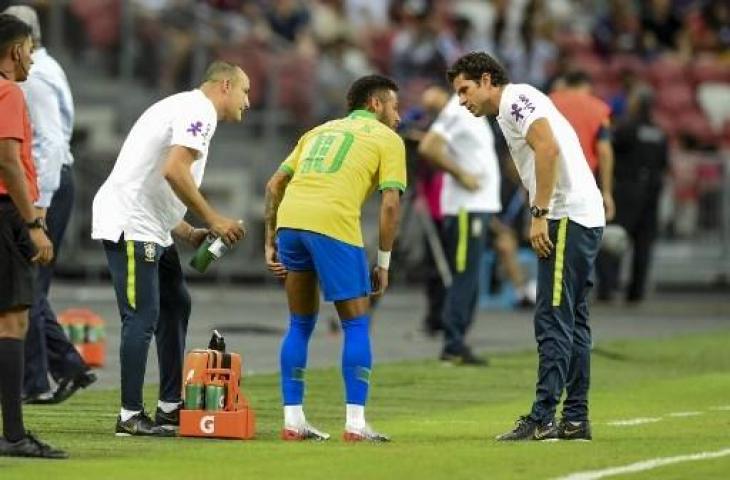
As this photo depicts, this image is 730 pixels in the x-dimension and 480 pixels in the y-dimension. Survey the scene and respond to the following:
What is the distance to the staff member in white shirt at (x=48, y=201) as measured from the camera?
15.0m

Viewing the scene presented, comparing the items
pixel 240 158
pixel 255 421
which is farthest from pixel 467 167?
pixel 240 158

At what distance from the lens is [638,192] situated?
27.4 m

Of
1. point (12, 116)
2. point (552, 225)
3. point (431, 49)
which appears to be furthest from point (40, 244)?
point (431, 49)

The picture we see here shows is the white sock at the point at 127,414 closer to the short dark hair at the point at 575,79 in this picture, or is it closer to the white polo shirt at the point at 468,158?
the white polo shirt at the point at 468,158

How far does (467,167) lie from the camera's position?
62.2 feet

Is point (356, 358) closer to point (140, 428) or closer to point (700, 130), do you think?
point (140, 428)

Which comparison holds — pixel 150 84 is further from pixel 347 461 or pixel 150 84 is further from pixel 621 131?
pixel 347 461

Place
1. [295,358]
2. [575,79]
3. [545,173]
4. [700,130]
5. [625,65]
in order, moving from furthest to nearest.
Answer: [625,65] → [700,130] → [575,79] → [295,358] → [545,173]

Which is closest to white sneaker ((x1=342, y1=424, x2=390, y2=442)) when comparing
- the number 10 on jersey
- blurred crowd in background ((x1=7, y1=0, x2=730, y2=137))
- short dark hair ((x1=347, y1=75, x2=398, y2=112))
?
the number 10 on jersey

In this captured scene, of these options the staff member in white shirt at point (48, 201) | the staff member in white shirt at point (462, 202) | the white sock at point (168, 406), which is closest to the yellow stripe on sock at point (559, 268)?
the white sock at point (168, 406)

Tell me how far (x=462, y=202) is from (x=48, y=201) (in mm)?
4730

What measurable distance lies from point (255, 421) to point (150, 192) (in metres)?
1.64

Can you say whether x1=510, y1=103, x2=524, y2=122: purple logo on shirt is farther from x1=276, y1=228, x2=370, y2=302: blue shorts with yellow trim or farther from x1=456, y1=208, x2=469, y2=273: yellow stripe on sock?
x1=456, y1=208, x2=469, y2=273: yellow stripe on sock

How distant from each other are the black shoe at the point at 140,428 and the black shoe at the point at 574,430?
2220mm
